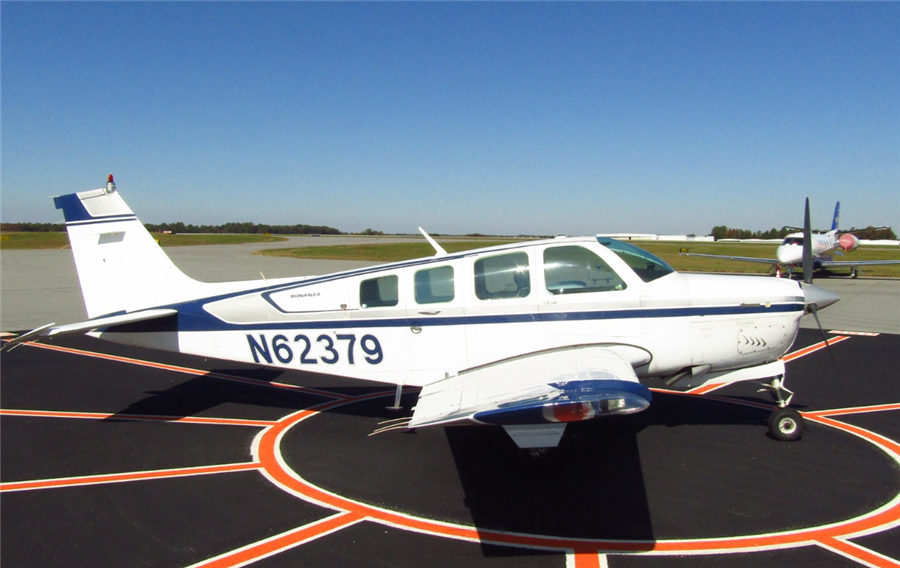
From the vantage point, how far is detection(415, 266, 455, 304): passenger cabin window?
643 cm

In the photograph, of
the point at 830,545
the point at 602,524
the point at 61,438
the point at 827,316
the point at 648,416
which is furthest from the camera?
the point at 827,316

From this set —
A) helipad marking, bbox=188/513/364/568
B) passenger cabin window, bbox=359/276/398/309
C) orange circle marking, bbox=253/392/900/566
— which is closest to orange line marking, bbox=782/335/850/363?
orange circle marking, bbox=253/392/900/566

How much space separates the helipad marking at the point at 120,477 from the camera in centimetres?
558

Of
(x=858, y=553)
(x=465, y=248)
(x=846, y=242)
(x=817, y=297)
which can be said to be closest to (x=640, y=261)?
(x=817, y=297)

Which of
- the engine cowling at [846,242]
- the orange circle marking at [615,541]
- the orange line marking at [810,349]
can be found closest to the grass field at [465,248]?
the engine cowling at [846,242]

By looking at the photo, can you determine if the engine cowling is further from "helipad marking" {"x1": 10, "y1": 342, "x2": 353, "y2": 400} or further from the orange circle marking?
"helipad marking" {"x1": 10, "y1": 342, "x2": 353, "y2": 400}

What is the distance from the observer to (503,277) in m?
6.35

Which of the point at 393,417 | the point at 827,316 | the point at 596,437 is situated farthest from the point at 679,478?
the point at 827,316

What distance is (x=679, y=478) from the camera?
18.0ft

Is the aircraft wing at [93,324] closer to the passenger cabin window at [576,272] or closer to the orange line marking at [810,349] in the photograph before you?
the passenger cabin window at [576,272]

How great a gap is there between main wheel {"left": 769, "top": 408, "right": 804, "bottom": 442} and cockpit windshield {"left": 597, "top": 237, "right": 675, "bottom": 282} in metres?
2.24

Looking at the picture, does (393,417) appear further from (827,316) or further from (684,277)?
(827,316)

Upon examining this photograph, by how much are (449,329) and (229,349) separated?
307 centimetres

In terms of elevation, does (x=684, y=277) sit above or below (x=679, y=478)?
above
